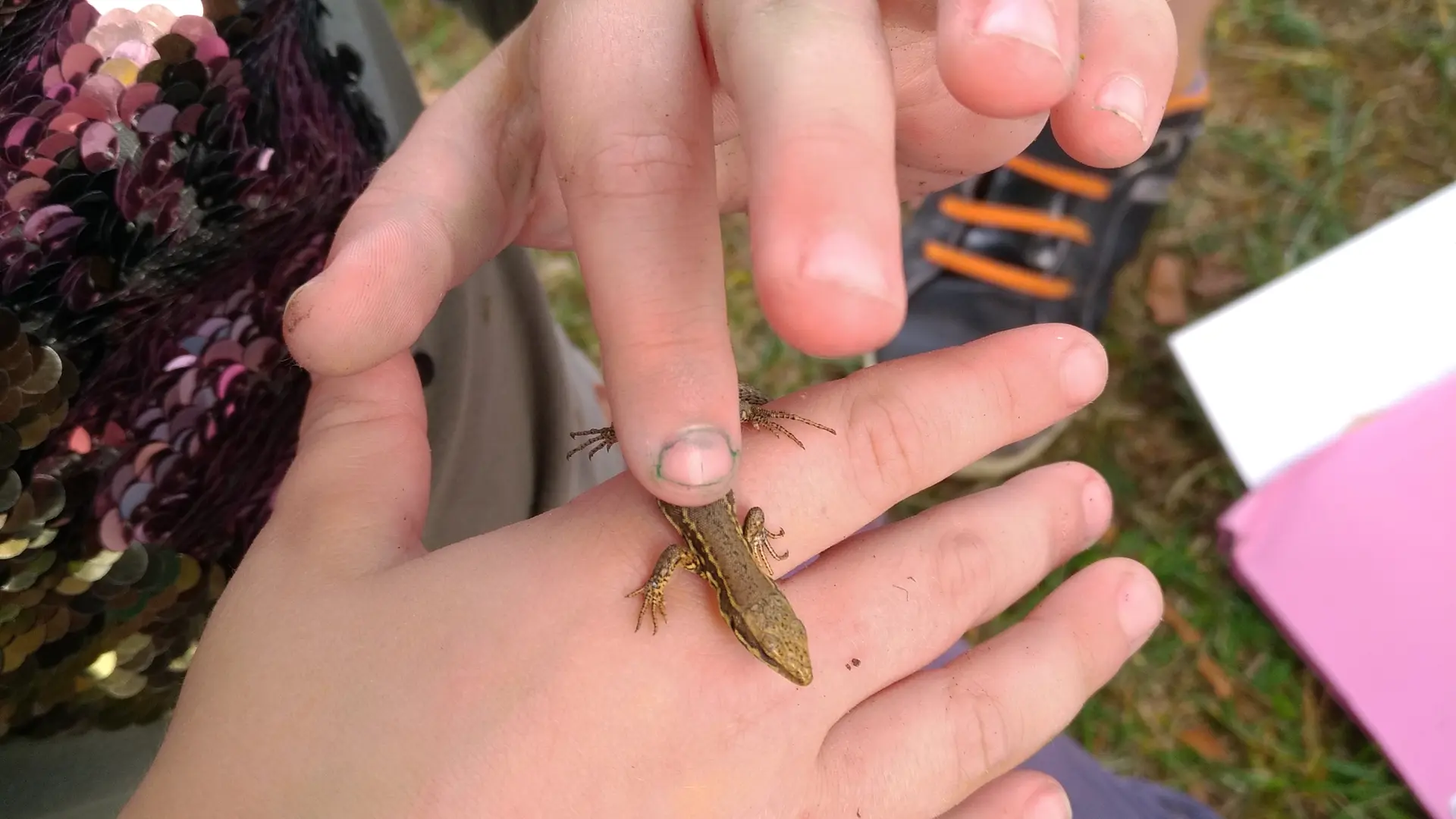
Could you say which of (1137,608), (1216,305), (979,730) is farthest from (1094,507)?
(1216,305)

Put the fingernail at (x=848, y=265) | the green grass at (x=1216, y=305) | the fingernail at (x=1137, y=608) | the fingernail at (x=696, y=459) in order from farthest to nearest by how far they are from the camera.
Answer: the green grass at (x=1216, y=305) < the fingernail at (x=1137, y=608) < the fingernail at (x=696, y=459) < the fingernail at (x=848, y=265)

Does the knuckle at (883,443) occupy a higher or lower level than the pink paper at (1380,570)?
higher

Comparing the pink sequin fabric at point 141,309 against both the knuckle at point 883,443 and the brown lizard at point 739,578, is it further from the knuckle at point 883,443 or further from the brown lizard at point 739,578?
the knuckle at point 883,443

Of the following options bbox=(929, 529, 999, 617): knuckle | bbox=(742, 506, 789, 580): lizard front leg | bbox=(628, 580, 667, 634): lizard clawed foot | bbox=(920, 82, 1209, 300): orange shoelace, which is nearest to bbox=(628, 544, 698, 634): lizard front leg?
bbox=(628, 580, 667, 634): lizard clawed foot

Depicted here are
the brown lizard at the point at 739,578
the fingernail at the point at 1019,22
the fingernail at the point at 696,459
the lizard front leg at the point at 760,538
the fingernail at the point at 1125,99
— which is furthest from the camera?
the lizard front leg at the point at 760,538

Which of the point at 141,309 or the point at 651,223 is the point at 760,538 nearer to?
the point at 651,223

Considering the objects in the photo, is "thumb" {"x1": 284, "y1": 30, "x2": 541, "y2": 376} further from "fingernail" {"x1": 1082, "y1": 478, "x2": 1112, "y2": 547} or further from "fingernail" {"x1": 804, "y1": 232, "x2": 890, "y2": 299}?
"fingernail" {"x1": 1082, "y1": 478, "x2": 1112, "y2": 547}

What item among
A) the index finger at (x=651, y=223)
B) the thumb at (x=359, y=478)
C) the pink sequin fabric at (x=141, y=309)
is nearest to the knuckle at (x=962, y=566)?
the index finger at (x=651, y=223)
